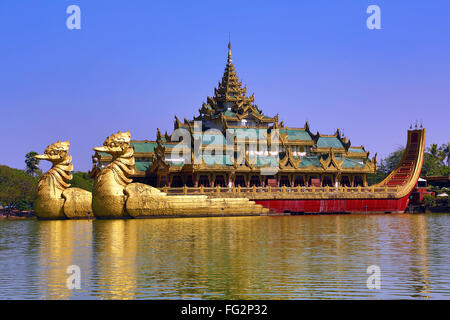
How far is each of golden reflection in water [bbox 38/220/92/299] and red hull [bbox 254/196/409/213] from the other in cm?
1850

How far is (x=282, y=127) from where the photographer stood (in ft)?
210

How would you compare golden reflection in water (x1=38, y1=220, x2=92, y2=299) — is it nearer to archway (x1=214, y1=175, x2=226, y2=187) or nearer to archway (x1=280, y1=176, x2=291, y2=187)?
archway (x1=214, y1=175, x2=226, y2=187)

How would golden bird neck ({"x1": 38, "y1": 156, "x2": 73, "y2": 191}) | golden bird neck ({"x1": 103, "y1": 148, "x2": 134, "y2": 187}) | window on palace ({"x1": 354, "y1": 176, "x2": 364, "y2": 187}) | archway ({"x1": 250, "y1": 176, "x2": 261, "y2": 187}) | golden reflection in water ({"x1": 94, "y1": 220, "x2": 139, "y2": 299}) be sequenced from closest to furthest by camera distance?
golden reflection in water ({"x1": 94, "y1": 220, "x2": 139, "y2": 299}) < golden bird neck ({"x1": 103, "y1": 148, "x2": 134, "y2": 187}) < golden bird neck ({"x1": 38, "y1": 156, "x2": 73, "y2": 191}) < archway ({"x1": 250, "y1": 176, "x2": 261, "y2": 187}) < window on palace ({"x1": 354, "y1": 176, "x2": 364, "y2": 187})

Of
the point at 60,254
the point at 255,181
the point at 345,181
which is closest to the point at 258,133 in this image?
the point at 255,181

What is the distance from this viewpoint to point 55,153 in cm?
4800

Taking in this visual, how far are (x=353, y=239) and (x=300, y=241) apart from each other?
2860mm

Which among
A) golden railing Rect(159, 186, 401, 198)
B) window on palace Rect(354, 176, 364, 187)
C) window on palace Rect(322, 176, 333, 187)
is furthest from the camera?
window on palace Rect(354, 176, 364, 187)

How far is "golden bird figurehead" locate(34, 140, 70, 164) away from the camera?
4800 cm

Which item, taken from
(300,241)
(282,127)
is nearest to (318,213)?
(282,127)

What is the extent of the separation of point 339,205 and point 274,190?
6098 millimetres

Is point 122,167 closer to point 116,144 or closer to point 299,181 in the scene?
point 116,144

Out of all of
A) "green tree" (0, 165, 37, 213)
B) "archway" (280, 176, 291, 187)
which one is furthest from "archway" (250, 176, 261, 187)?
"green tree" (0, 165, 37, 213)

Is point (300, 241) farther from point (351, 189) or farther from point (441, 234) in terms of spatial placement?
Result: point (351, 189)

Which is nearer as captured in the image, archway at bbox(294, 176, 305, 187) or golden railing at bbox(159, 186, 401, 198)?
golden railing at bbox(159, 186, 401, 198)
